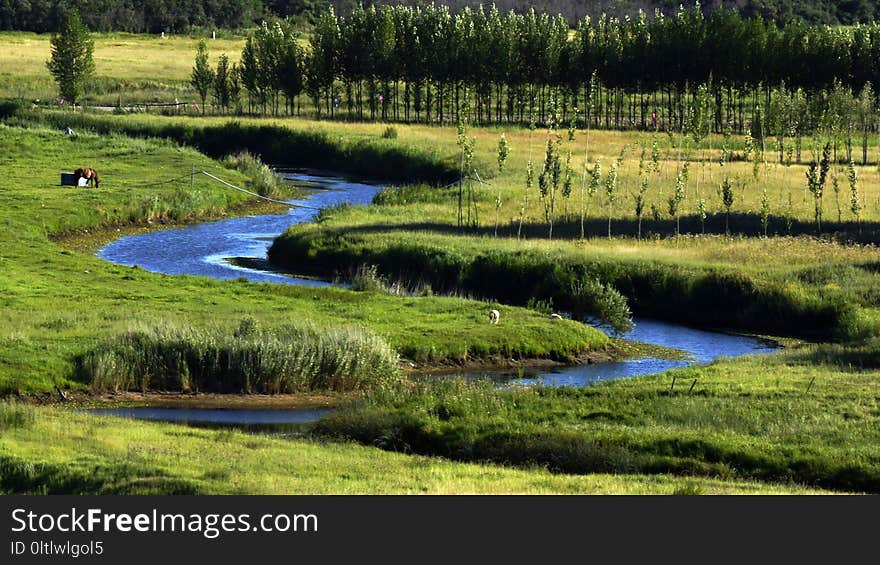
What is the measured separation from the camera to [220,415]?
34.2m

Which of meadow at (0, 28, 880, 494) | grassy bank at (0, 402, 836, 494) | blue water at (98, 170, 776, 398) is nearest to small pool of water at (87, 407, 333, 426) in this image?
blue water at (98, 170, 776, 398)

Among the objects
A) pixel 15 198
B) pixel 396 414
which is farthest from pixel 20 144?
pixel 396 414

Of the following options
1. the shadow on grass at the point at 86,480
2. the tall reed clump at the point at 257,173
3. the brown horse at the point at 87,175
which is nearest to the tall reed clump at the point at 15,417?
the shadow on grass at the point at 86,480

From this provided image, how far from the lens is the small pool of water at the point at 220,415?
3320 centimetres

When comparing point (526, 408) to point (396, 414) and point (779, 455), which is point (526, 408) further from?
point (779, 455)

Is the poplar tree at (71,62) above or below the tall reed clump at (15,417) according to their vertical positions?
above

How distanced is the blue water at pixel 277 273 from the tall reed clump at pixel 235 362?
221 cm

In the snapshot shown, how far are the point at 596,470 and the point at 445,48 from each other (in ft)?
317

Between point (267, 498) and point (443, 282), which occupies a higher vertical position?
point (267, 498)

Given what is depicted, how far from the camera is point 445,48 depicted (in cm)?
11981

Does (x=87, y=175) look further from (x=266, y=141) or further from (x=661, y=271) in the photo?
(x=661, y=271)

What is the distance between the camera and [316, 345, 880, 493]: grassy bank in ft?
84.4

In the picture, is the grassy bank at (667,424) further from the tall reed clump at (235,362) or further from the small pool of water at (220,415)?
the tall reed clump at (235,362)

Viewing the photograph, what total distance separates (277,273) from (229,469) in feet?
107
